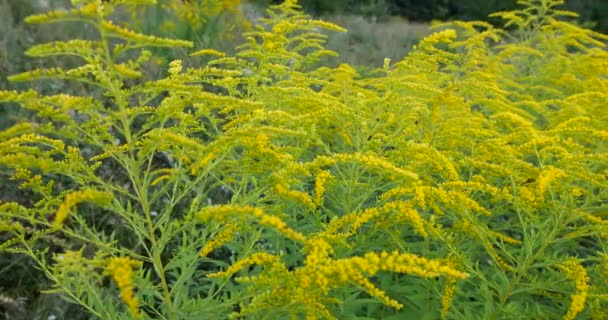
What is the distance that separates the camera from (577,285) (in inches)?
85.1

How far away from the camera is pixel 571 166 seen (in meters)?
2.57

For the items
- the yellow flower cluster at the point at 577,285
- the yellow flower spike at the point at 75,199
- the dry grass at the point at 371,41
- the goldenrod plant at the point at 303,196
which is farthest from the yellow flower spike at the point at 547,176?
the dry grass at the point at 371,41

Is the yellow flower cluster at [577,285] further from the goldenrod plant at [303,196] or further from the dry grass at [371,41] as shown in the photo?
the dry grass at [371,41]

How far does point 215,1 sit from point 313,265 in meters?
6.06

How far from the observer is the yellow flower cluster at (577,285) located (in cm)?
208

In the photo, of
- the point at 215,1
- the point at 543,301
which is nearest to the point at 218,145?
the point at 543,301

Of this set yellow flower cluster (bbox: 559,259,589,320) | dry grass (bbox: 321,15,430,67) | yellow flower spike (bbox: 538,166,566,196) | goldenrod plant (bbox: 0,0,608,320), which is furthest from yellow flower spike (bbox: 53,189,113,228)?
dry grass (bbox: 321,15,430,67)

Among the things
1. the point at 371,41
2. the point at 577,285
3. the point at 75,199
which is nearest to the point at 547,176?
the point at 577,285

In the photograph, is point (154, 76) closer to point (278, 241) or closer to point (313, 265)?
point (278, 241)

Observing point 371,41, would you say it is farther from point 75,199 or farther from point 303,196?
point 75,199

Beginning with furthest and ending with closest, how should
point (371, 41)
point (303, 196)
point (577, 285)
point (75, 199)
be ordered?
point (371, 41) < point (577, 285) < point (303, 196) < point (75, 199)

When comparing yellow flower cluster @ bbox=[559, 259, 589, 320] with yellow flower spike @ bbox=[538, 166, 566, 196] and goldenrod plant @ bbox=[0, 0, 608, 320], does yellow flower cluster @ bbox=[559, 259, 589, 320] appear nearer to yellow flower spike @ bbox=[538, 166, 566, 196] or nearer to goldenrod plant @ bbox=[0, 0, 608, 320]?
goldenrod plant @ bbox=[0, 0, 608, 320]

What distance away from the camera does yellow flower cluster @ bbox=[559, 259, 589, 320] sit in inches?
81.8

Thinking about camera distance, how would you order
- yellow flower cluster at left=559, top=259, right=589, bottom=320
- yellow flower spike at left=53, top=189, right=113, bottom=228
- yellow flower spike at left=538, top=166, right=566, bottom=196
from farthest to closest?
1. yellow flower spike at left=538, top=166, right=566, bottom=196
2. yellow flower cluster at left=559, top=259, right=589, bottom=320
3. yellow flower spike at left=53, top=189, right=113, bottom=228
